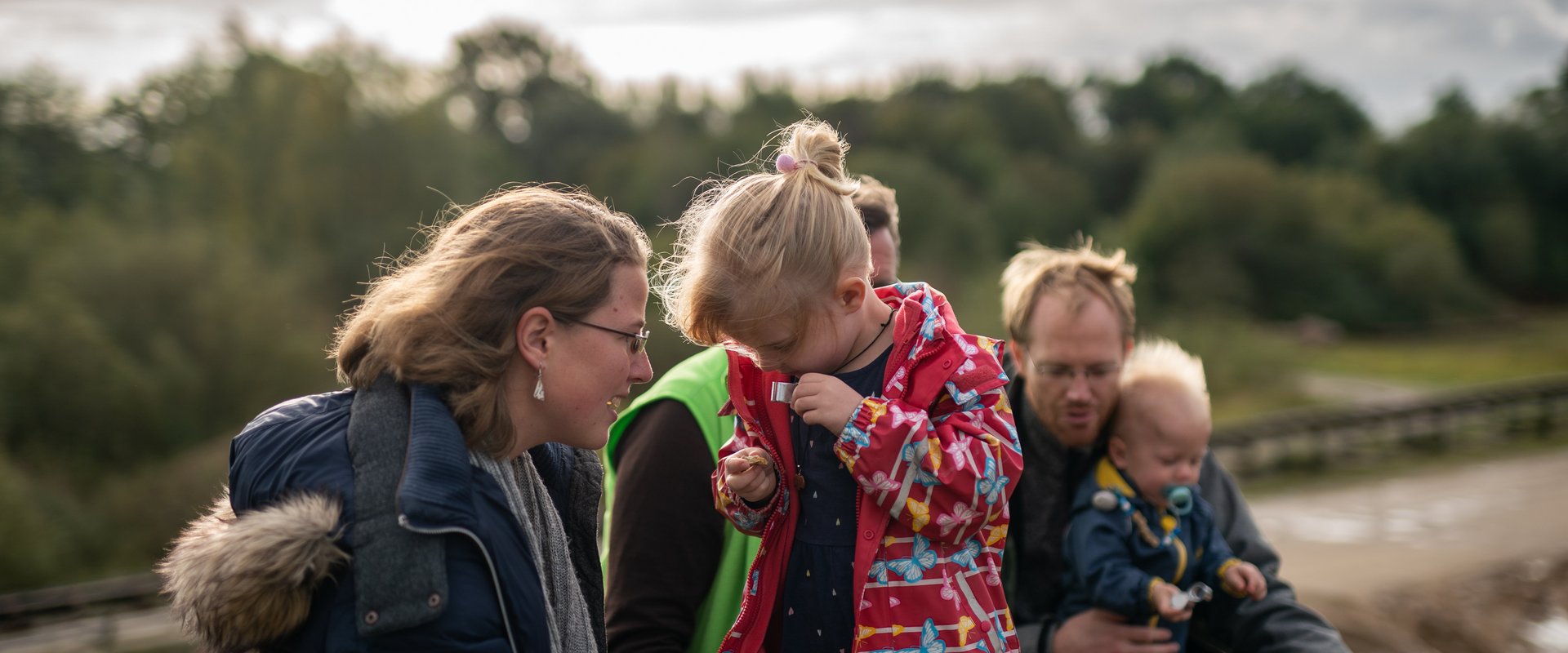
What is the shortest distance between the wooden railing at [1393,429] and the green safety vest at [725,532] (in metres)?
13.8

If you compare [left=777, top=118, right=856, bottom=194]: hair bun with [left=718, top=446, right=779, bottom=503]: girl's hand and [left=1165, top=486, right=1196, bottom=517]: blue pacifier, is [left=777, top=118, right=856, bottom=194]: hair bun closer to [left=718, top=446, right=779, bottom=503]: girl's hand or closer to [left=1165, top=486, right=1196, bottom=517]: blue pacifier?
[left=718, top=446, right=779, bottom=503]: girl's hand

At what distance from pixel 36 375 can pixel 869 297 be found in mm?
18820

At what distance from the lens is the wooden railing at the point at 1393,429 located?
1513cm

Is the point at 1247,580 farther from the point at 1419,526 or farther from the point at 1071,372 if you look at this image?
the point at 1419,526

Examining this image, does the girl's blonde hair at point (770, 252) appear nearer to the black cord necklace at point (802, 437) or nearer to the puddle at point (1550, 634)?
the black cord necklace at point (802, 437)

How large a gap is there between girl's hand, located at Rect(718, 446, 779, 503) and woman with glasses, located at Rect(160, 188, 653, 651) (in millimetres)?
236

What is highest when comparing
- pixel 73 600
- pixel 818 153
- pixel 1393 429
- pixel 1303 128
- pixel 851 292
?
pixel 1303 128

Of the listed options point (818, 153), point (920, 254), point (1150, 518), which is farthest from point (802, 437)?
point (920, 254)

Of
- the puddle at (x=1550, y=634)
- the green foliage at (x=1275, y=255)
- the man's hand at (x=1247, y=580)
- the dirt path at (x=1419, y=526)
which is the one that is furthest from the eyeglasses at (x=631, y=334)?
the green foliage at (x=1275, y=255)

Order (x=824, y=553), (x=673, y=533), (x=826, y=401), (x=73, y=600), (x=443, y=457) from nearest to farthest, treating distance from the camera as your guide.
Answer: (x=443, y=457) → (x=826, y=401) → (x=824, y=553) → (x=673, y=533) → (x=73, y=600)

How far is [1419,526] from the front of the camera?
11070 mm

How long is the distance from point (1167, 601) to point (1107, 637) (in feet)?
0.61

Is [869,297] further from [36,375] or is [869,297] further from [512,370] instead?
[36,375]

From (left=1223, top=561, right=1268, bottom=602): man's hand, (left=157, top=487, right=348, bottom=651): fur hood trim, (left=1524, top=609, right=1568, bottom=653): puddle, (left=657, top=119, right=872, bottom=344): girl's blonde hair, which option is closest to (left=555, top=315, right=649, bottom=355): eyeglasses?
(left=657, top=119, right=872, bottom=344): girl's blonde hair
